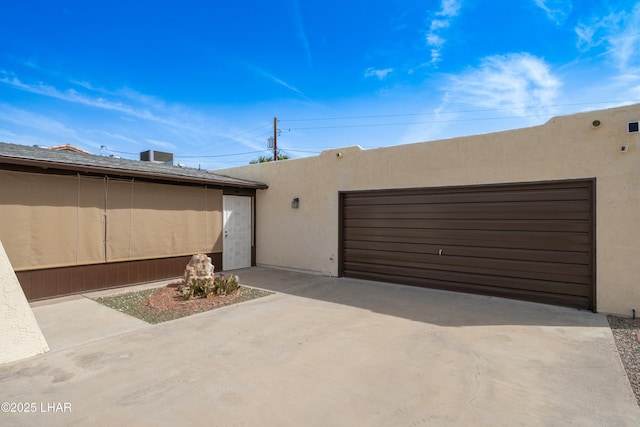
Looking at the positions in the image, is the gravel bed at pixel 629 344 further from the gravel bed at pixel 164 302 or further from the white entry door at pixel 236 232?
the white entry door at pixel 236 232

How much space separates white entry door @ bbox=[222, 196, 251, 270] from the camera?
9688 millimetres

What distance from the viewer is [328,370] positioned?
3338 mm

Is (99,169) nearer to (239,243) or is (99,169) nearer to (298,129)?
(239,243)

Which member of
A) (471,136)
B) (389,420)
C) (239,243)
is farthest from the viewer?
(239,243)

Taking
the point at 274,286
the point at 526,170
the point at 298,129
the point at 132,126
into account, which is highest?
the point at 298,129

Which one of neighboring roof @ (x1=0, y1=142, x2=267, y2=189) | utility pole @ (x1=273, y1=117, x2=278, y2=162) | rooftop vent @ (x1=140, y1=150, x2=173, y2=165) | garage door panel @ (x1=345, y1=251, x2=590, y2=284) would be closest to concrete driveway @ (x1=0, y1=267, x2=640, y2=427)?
garage door panel @ (x1=345, y1=251, x2=590, y2=284)

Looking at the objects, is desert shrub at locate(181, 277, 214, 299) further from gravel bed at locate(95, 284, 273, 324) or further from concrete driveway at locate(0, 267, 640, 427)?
concrete driveway at locate(0, 267, 640, 427)

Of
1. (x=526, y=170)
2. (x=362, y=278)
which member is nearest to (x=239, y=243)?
(x=362, y=278)

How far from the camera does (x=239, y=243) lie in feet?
33.1

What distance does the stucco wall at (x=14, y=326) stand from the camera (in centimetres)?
356

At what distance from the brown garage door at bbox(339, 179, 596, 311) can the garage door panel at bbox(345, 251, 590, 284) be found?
0.6 inches

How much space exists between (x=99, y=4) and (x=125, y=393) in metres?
8.82

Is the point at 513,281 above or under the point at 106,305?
above

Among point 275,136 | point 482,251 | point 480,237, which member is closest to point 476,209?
point 480,237
